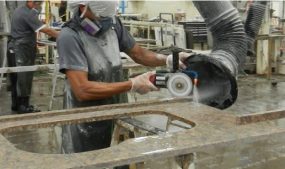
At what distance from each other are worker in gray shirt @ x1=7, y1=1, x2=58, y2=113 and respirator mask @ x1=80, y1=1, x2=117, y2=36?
2.36 meters

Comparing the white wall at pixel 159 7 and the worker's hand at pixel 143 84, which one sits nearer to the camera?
the worker's hand at pixel 143 84

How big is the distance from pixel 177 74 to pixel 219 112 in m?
0.22

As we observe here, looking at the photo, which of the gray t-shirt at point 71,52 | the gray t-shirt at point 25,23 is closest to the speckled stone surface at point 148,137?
the gray t-shirt at point 71,52

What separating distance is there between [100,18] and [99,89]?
33cm

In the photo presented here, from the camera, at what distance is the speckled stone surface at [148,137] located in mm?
1101

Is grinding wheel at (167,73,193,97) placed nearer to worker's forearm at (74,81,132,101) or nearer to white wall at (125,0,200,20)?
worker's forearm at (74,81,132,101)

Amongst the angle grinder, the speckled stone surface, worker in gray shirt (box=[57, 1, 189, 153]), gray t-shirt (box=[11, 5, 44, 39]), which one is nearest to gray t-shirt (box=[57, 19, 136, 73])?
worker in gray shirt (box=[57, 1, 189, 153])

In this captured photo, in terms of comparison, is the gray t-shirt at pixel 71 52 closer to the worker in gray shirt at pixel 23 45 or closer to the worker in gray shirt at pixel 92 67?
the worker in gray shirt at pixel 92 67

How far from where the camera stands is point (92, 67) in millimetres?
1800

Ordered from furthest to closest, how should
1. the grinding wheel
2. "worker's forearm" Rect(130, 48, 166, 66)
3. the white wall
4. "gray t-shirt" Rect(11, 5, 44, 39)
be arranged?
the white wall < "gray t-shirt" Rect(11, 5, 44, 39) < "worker's forearm" Rect(130, 48, 166, 66) < the grinding wheel

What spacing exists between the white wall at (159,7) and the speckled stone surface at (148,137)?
7.10 metres

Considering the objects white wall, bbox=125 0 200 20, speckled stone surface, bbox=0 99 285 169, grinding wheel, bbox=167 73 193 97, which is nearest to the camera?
speckled stone surface, bbox=0 99 285 169

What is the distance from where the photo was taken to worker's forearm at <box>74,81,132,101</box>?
5.63 feet

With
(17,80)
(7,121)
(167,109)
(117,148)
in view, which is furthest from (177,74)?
(17,80)
